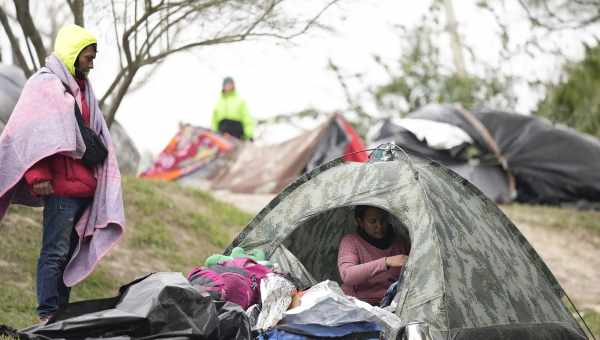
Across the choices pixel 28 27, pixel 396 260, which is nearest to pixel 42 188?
pixel 396 260

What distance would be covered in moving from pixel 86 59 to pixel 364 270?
6.80 feet

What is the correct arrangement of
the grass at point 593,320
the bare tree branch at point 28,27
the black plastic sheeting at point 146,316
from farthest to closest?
the grass at point 593,320, the bare tree branch at point 28,27, the black plastic sheeting at point 146,316

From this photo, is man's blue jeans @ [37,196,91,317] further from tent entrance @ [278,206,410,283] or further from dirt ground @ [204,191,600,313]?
dirt ground @ [204,191,600,313]

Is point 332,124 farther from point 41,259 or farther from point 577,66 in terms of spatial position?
point 41,259

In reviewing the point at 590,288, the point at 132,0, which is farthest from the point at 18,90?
the point at 590,288

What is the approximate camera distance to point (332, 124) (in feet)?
47.1

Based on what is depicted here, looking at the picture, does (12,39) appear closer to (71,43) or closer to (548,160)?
(71,43)

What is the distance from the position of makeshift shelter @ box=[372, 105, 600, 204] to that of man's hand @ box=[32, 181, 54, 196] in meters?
8.76

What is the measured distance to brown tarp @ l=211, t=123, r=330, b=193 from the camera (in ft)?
45.4

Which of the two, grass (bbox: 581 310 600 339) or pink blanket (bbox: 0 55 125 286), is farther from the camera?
grass (bbox: 581 310 600 339)

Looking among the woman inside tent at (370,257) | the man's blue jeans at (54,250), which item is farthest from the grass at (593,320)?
the man's blue jeans at (54,250)

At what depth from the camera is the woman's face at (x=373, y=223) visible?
6245 mm

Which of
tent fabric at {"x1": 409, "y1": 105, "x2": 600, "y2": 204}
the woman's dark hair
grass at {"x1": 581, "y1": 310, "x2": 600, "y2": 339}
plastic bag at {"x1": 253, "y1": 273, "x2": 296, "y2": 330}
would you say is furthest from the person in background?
plastic bag at {"x1": 253, "y1": 273, "x2": 296, "y2": 330}

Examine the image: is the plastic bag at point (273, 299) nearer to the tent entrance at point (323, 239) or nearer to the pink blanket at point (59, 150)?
the pink blanket at point (59, 150)
